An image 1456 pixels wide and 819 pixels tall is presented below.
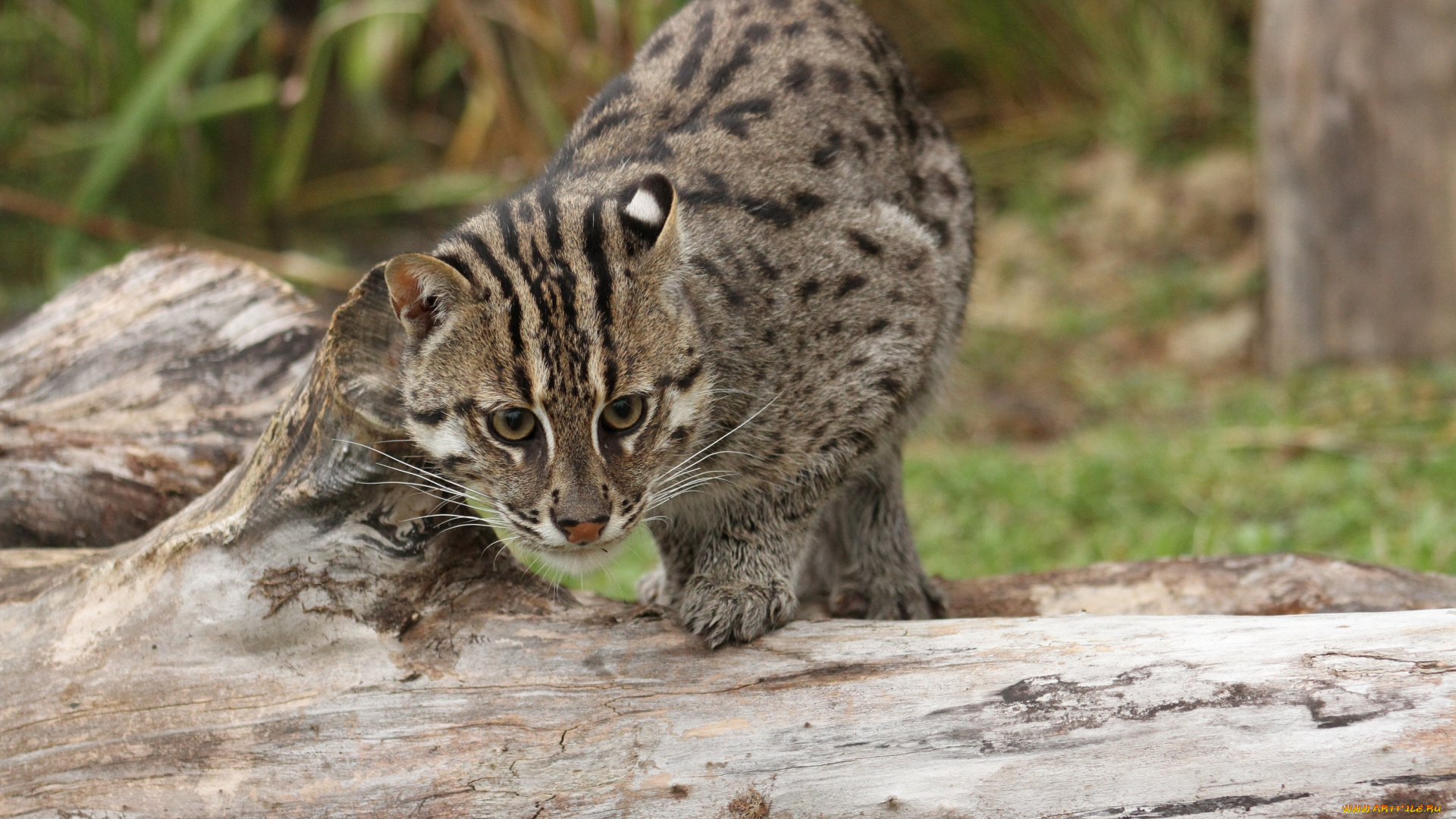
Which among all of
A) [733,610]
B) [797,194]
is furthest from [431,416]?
[797,194]

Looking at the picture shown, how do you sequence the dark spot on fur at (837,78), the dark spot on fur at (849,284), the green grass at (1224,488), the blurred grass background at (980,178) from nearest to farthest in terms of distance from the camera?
the dark spot on fur at (849,284), the dark spot on fur at (837,78), the green grass at (1224,488), the blurred grass background at (980,178)

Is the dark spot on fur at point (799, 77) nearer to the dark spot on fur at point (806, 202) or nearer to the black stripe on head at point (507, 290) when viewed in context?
the dark spot on fur at point (806, 202)

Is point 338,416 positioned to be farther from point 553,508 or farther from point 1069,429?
point 1069,429

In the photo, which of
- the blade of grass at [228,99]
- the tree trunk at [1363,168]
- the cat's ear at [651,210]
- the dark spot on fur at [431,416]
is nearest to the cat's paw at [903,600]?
the cat's ear at [651,210]

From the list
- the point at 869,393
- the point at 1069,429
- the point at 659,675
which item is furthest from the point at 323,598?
the point at 1069,429

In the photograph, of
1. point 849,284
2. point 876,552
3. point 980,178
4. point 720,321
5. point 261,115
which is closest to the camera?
point 720,321

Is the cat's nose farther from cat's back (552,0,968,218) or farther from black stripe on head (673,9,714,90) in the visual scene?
black stripe on head (673,9,714,90)

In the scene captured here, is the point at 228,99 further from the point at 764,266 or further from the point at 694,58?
the point at 764,266
